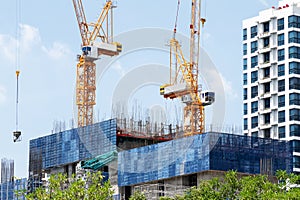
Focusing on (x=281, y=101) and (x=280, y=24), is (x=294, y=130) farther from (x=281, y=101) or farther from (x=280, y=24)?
(x=280, y=24)

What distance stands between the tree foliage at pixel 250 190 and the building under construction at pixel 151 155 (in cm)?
1889

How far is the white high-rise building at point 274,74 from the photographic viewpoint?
120 meters

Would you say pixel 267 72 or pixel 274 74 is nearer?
pixel 274 74

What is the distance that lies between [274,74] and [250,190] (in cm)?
6959

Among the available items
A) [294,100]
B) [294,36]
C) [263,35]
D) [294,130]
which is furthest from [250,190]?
[263,35]

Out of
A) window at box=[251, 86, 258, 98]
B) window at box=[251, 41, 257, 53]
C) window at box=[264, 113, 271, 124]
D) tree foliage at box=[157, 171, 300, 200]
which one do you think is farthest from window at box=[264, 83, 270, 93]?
tree foliage at box=[157, 171, 300, 200]

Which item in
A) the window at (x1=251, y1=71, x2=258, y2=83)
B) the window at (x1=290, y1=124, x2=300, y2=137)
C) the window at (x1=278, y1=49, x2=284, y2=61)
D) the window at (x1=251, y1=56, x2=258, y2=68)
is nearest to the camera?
the window at (x1=290, y1=124, x2=300, y2=137)

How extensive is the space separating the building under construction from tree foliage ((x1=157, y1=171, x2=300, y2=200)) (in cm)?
1889

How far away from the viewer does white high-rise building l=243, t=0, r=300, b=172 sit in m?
120

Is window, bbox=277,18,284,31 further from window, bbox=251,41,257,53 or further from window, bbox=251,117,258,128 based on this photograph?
window, bbox=251,117,258,128

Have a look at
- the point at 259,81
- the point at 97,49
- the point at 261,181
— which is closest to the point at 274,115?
the point at 259,81

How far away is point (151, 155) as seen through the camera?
85.6m

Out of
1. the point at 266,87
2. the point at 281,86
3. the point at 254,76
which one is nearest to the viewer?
the point at 281,86

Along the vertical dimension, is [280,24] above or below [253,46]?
above
